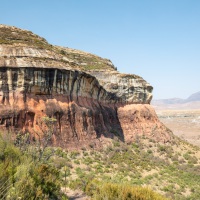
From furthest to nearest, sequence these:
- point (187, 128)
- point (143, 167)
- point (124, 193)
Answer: point (187, 128)
point (143, 167)
point (124, 193)

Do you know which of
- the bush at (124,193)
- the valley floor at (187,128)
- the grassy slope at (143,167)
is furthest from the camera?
the valley floor at (187,128)

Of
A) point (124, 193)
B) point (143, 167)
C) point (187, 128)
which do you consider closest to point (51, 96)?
point (143, 167)

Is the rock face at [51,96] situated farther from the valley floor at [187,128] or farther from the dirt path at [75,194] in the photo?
the valley floor at [187,128]

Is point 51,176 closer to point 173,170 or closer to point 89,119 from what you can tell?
point 89,119

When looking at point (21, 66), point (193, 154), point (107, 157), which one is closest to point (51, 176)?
point (21, 66)

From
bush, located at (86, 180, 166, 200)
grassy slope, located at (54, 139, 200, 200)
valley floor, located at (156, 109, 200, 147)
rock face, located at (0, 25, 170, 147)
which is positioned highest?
rock face, located at (0, 25, 170, 147)

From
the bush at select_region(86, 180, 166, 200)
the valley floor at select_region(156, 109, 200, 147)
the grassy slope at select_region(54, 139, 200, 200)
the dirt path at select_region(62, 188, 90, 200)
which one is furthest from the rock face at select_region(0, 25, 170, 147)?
the valley floor at select_region(156, 109, 200, 147)

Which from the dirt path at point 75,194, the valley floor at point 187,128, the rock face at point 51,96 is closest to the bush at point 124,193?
the dirt path at point 75,194

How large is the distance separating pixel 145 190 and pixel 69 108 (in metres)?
18.3

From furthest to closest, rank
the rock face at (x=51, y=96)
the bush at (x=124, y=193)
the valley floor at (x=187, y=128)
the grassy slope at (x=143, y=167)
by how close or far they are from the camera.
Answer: the valley floor at (x=187, y=128), the rock face at (x=51, y=96), the grassy slope at (x=143, y=167), the bush at (x=124, y=193)

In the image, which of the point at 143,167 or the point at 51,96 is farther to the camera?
the point at 143,167

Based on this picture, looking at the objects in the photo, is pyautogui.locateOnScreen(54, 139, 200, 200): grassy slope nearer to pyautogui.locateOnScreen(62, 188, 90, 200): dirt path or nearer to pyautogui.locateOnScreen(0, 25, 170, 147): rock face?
pyautogui.locateOnScreen(62, 188, 90, 200): dirt path

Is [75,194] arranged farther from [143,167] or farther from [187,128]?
[187,128]

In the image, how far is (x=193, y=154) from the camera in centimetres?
4444
